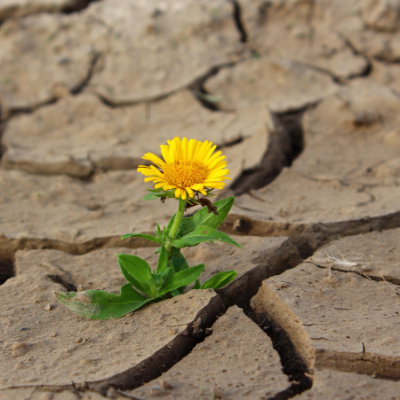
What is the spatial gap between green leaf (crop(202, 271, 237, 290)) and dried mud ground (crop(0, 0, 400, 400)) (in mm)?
63

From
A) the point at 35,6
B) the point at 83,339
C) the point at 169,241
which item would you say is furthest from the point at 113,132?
the point at 83,339

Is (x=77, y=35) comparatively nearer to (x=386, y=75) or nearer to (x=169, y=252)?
(x=386, y=75)

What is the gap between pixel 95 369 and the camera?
4.76 ft

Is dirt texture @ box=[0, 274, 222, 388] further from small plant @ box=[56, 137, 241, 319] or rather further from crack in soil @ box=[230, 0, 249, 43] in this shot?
crack in soil @ box=[230, 0, 249, 43]

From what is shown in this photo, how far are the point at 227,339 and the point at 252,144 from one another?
5.82 ft

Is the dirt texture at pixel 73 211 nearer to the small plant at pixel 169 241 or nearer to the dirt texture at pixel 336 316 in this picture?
the small plant at pixel 169 241

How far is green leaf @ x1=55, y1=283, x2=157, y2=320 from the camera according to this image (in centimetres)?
172

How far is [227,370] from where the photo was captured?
1439 mm

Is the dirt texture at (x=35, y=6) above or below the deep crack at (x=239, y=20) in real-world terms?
above

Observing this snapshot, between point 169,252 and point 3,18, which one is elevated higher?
point 3,18

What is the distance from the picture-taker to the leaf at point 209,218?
180 centimetres

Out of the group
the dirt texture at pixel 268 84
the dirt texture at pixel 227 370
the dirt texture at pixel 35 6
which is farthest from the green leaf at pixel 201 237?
the dirt texture at pixel 35 6

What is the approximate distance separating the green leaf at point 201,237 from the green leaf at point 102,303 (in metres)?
0.27

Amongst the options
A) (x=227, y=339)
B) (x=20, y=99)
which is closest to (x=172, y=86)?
(x=20, y=99)
